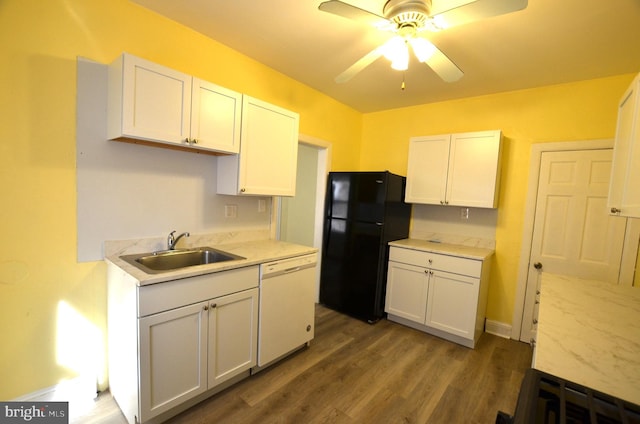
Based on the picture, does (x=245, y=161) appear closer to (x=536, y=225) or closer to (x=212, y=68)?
(x=212, y=68)

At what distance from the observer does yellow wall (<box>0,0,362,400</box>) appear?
154 cm

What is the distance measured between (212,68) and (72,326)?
6.90 feet

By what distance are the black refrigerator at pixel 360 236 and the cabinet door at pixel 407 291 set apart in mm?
90

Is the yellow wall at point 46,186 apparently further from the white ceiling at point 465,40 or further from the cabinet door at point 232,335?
the cabinet door at point 232,335

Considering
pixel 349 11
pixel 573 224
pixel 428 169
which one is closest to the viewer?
pixel 349 11

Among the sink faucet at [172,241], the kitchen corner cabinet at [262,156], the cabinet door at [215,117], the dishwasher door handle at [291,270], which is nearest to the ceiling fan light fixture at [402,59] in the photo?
the kitchen corner cabinet at [262,156]

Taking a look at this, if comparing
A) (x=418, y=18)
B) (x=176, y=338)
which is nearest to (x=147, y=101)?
(x=176, y=338)

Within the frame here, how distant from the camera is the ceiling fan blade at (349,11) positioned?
4.46ft

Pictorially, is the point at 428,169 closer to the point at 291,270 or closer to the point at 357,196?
the point at 357,196

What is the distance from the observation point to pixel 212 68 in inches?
90.3

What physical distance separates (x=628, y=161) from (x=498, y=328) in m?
2.36

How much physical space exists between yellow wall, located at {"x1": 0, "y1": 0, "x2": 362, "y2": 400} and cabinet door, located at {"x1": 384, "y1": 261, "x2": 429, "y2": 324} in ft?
8.59

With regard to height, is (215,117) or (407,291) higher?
(215,117)

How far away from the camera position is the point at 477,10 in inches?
51.2
